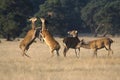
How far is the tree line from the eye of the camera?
136 feet

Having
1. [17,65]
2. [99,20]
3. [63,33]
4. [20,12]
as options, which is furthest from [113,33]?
[17,65]

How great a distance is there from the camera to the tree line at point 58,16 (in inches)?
1629

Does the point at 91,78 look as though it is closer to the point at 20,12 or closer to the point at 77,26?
the point at 20,12

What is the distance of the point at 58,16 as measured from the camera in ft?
180

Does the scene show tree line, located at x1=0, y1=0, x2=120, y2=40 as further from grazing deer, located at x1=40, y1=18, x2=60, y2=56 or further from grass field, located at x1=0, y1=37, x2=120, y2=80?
grass field, located at x1=0, y1=37, x2=120, y2=80

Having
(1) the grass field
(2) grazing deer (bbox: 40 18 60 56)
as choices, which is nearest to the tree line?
(2) grazing deer (bbox: 40 18 60 56)

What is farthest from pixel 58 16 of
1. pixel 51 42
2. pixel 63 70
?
pixel 63 70

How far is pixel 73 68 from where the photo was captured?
14734 mm

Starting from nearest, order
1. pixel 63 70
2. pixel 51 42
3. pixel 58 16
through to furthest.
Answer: pixel 63 70 → pixel 51 42 → pixel 58 16

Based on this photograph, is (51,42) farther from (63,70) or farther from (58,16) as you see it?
(58,16)

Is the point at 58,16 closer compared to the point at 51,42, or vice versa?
the point at 51,42

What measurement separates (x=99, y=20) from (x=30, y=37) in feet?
142

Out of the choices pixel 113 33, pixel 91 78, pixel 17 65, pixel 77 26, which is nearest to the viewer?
pixel 91 78

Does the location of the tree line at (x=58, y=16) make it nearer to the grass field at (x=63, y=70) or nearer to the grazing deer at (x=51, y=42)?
the grazing deer at (x=51, y=42)
